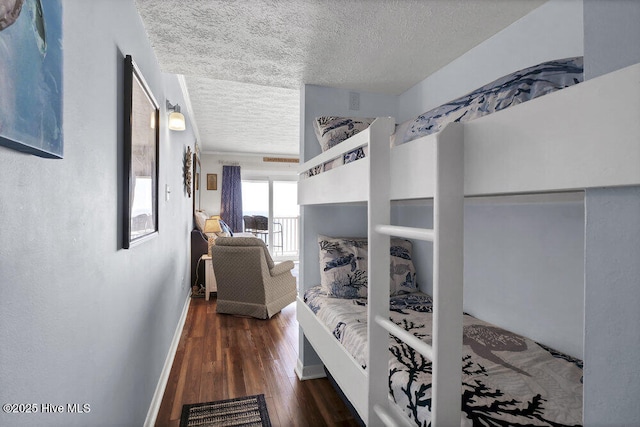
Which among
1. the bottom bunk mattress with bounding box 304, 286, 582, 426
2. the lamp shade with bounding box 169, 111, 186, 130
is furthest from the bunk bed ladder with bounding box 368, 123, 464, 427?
the lamp shade with bounding box 169, 111, 186, 130

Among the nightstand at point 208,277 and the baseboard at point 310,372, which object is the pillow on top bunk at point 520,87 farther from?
the nightstand at point 208,277

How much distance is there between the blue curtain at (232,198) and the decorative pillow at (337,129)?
16.9 ft

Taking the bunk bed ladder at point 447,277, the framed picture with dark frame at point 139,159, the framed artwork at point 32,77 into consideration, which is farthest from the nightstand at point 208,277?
the bunk bed ladder at point 447,277

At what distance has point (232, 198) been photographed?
7.05 m

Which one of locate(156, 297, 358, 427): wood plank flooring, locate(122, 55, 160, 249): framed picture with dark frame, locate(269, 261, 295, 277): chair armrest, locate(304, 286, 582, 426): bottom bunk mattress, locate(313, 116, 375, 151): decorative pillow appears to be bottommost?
locate(156, 297, 358, 427): wood plank flooring

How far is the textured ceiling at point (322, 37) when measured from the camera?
5.06ft

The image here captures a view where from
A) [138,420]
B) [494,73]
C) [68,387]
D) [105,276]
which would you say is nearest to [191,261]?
[138,420]

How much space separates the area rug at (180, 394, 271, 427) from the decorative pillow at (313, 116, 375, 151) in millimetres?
1766

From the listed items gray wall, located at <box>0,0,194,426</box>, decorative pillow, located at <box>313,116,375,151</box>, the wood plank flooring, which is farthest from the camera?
decorative pillow, located at <box>313,116,375,151</box>

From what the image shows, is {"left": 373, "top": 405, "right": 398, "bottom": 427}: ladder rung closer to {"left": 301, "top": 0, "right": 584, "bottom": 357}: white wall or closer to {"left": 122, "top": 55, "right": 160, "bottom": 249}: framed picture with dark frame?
{"left": 301, "top": 0, "right": 584, "bottom": 357}: white wall

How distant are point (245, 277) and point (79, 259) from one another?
2.74 metres

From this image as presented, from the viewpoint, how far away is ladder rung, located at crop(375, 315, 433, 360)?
82 centimetres

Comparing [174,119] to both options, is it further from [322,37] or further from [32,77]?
[32,77]

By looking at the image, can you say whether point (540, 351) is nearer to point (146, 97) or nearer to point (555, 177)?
point (555, 177)
